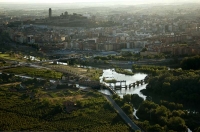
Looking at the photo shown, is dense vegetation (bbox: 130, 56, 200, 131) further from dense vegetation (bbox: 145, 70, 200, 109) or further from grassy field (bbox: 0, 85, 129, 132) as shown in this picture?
grassy field (bbox: 0, 85, 129, 132)

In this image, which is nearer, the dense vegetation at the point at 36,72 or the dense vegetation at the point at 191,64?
the dense vegetation at the point at 36,72

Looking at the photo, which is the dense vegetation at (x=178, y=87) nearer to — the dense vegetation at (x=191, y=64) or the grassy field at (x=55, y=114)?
the grassy field at (x=55, y=114)

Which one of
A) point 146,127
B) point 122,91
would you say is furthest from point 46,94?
point 146,127

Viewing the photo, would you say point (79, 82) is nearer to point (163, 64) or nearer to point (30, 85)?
point (30, 85)

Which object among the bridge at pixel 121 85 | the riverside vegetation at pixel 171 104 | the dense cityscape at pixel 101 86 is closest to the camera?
the riverside vegetation at pixel 171 104

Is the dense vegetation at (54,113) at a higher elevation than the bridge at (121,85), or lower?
higher

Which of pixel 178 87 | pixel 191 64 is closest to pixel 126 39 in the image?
pixel 191 64

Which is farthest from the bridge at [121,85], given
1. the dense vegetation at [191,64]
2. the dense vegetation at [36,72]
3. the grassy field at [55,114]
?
the dense vegetation at [191,64]
